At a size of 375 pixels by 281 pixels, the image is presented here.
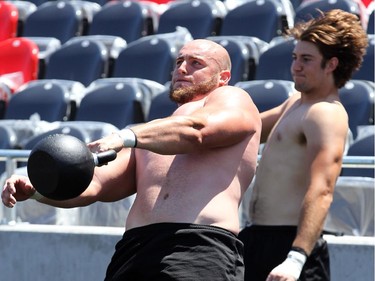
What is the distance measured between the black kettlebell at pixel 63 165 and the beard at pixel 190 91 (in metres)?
0.80

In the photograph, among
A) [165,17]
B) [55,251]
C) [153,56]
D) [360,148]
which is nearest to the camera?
[55,251]

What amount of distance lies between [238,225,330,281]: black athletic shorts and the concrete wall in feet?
5.93

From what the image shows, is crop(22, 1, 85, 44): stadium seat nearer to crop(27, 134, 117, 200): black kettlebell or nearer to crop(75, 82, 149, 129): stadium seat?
crop(75, 82, 149, 129): stadium seat

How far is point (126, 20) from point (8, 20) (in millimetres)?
1333

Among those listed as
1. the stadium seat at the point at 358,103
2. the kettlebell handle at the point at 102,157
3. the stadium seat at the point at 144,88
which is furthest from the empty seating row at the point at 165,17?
the kettlebell handle at the point at 102,157

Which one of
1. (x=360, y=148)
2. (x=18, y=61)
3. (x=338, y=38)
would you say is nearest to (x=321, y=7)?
(x=360, y=148)

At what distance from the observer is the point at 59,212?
6.99 meters

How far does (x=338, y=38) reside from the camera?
476 cm

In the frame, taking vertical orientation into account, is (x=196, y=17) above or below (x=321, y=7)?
below

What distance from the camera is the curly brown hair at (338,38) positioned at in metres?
4.76

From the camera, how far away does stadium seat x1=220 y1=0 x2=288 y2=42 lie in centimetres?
973

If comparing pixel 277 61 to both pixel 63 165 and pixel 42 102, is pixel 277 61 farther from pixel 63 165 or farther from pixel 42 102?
pixel 63 165

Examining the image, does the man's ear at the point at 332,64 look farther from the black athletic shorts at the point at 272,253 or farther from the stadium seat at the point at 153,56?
the stadium seat at the point at 153,56

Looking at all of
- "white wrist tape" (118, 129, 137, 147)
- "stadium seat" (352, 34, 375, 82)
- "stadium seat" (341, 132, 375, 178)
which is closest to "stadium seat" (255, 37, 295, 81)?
"stadium seat" (352, 34, 375, 82)
